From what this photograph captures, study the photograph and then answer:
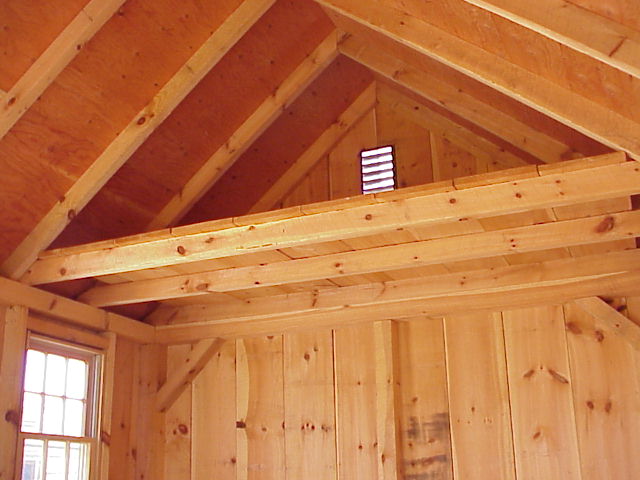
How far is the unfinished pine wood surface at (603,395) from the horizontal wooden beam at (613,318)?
0.03 meters

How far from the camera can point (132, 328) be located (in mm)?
6031

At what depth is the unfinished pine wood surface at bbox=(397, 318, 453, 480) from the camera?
5.39 meters

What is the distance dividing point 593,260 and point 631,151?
57.6 inches

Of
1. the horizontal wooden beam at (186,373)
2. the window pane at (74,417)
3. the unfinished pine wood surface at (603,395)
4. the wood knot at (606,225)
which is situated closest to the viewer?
the wood knot at (606,225)

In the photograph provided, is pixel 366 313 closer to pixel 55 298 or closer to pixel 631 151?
pixel 55 298

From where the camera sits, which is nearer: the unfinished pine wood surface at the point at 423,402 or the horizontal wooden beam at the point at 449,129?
the unfinished pine wood surface at the point at 423,402

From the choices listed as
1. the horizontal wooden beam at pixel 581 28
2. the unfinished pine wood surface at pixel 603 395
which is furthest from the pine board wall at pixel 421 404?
the horizontal wooden beam at pixel 581 28

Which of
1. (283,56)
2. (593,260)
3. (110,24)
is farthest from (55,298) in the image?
(593,260)

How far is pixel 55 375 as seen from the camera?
17.7 ft

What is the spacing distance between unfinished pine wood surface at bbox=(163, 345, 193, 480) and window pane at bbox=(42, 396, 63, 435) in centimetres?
93

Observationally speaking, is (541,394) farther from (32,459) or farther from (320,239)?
(32,459)

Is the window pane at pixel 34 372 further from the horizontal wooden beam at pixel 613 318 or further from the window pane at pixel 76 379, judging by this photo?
the horizontal wooden beam at pixel 613 318

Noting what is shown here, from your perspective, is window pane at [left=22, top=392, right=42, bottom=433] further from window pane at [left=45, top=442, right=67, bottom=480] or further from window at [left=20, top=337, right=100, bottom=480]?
window pane at [left=45, top=442, right=67, bottom=480]

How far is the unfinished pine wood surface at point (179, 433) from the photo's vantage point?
5.99 metres
